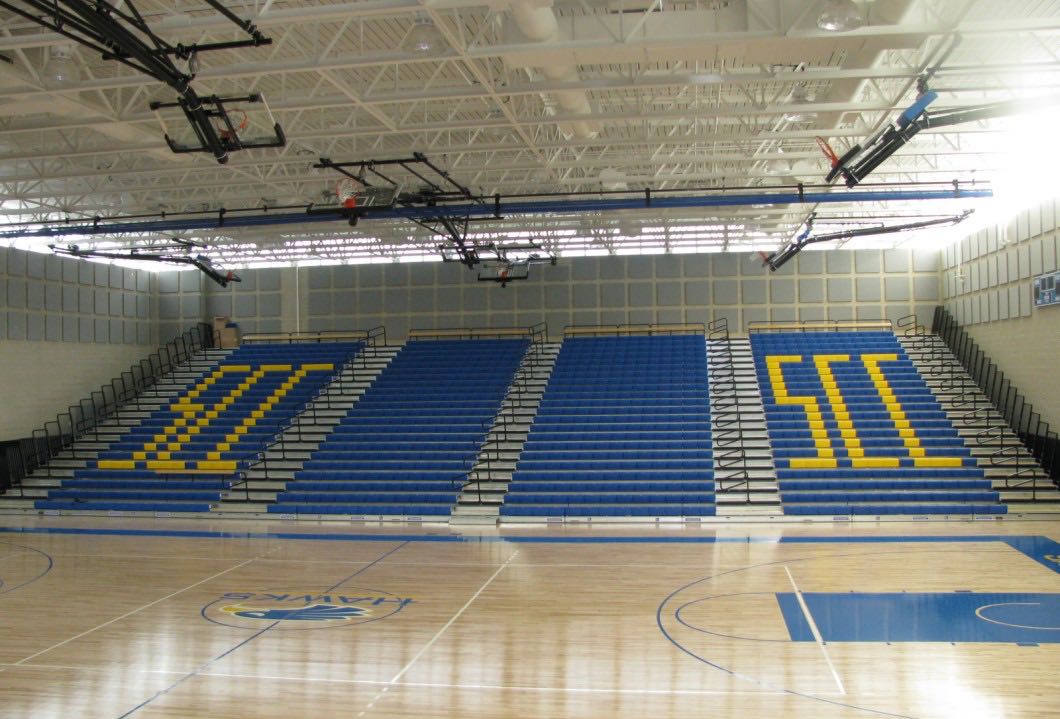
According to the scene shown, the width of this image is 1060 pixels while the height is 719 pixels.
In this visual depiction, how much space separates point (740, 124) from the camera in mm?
17234

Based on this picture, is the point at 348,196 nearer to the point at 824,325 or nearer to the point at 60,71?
the point at 60,71

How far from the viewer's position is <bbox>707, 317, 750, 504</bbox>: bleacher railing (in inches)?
732

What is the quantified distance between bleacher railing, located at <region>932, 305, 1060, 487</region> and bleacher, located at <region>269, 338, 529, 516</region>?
1192 cm

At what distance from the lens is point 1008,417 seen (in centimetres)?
2039

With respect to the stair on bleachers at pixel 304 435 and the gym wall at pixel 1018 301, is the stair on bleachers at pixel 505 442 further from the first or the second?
the gym wall at pixel 1018 301

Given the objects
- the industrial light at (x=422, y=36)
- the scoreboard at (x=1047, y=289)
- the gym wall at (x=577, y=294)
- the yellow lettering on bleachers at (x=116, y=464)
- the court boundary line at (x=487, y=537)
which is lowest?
the court boundary line at (x=487, y=537)

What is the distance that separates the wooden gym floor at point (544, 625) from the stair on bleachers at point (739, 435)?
1861 millimetres

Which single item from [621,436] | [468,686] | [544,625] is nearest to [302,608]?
[544,625]

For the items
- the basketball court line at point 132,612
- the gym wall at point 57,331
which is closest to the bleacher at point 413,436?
the basketball court line at point 132,612

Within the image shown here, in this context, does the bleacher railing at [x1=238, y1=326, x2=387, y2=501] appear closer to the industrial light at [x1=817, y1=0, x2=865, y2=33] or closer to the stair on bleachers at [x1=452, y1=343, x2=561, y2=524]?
the stair on bleachers at [x1=452, y1=343, x2=561, y2=524]

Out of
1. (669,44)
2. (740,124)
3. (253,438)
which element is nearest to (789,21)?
(669,44)

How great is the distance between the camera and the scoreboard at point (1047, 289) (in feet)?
58.2

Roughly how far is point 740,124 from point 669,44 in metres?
6.81

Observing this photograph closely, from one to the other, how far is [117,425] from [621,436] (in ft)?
48.8
